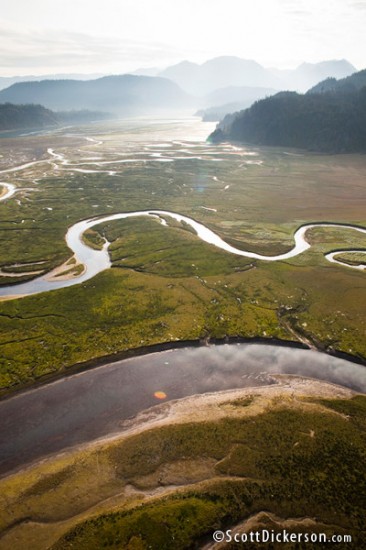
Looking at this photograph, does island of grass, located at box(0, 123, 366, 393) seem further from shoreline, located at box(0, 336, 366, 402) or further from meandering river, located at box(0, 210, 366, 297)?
meandering river, located at box(0, 210, 366, 297)

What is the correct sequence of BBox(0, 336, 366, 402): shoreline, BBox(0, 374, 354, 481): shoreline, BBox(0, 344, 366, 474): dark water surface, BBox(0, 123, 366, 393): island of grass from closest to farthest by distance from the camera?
BBox(0, 374, 354, 481): shoreline, BBox(0, 344, 366, 474): dark water surface, BBox(0, 336, 366, 402): shoreline, BBox(0, 123, 366, 393): island of grass

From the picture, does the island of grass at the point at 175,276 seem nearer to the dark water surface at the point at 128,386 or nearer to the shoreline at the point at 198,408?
the dark water surface at the point at 128,386

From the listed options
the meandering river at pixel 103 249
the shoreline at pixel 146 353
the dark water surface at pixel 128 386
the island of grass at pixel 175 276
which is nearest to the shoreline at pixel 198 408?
the dark water surface at pixel 128 386

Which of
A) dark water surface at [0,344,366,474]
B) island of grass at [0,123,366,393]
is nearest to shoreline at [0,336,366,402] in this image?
island of grass at [0,123,366,393]

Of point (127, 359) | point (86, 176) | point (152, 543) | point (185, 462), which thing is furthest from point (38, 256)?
point (86, 176)

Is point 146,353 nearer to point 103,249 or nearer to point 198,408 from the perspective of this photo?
point 198,408

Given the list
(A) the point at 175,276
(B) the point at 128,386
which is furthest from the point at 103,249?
(B) the point at 128,386

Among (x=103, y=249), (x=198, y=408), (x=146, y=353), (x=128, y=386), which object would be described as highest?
(x=103, y=249)

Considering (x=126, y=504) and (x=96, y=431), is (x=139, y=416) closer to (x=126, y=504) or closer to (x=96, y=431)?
(x=96, y=431)
